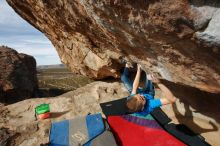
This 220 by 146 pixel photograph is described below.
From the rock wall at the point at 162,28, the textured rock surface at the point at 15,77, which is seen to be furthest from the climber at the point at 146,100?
the textured rock surface at the point at 15,77

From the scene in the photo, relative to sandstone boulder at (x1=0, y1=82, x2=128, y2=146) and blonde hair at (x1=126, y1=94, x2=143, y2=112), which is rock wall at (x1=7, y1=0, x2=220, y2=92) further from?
sandstone boulder at (x1=0, y1=82, x2=128, y2=146)

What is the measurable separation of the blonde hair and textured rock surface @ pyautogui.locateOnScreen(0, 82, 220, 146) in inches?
59.4

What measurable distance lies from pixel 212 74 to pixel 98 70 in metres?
5.59

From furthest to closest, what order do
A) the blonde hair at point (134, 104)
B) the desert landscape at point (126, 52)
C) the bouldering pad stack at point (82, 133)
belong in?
the blonde hair at point (134, 104)
the bouldering pad stack at point (82, 133)
the desert landscape at point (126, 52)

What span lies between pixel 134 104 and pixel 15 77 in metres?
20.6

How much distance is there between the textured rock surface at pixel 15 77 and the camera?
23156 millimetres

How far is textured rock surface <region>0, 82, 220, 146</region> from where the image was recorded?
7.32 m

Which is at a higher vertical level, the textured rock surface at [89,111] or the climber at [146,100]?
the climber at [146,100]

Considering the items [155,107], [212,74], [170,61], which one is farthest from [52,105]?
[212,74]

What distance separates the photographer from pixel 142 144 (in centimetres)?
629

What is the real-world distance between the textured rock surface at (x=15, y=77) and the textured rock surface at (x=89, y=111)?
513 inches

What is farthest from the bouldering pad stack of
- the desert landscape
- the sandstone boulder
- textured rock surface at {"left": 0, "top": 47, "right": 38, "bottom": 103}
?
textured rock surface at {"left": 0, "top": 47, "right": 38, "bottom": 103}

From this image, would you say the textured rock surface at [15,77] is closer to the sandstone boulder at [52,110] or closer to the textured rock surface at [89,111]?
the sandstone boulder at [52,110]

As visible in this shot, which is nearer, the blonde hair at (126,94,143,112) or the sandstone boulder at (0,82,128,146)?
the blonde hair at (126,94,143,112)
